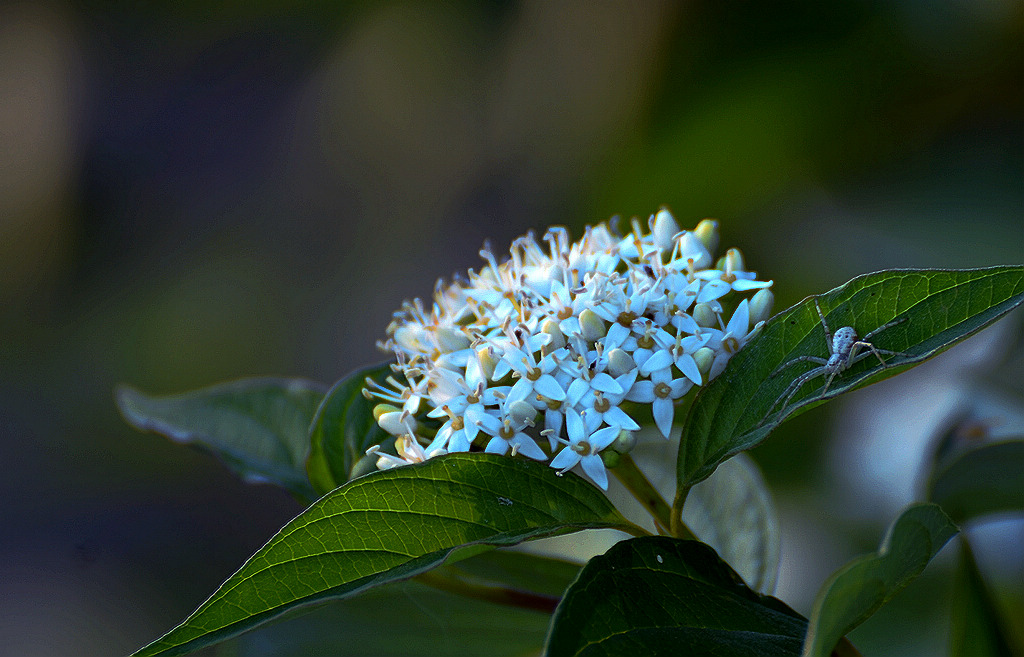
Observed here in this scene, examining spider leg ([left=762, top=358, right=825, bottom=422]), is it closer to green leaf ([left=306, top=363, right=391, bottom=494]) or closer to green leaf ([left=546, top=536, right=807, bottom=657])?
green leaf ([left=546, top=536, right=807, bottom=657])

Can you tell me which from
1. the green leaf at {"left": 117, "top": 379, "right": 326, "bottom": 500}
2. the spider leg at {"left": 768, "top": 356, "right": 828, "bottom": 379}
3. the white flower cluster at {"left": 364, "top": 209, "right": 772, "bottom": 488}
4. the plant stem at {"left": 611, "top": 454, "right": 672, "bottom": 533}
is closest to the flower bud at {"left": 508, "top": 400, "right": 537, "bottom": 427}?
the white flower cluster at {"left": 364, "top": 209, "right": 772, "bottom": 488}

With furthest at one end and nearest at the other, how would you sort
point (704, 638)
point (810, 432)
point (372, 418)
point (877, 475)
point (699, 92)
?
point (699, 92), point (810, 432), point (877, 475), point (372, 418), point (704, 638)

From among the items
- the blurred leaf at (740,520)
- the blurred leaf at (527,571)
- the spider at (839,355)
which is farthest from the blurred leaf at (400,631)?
the spider at (839,355)

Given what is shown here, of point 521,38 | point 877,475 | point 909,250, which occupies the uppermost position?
point 521,38

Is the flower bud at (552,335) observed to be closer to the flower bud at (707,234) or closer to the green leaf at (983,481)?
the flower bud at (707,234)

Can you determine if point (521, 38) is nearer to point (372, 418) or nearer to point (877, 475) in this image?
point (877, 475)

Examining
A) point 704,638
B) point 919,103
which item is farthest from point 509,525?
point 919,103
